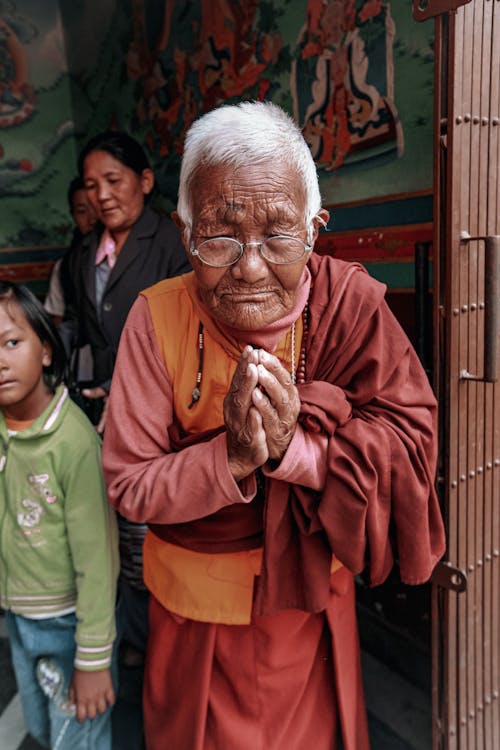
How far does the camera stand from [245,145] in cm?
115

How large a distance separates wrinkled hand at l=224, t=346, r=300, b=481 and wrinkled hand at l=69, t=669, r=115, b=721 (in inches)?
35.2

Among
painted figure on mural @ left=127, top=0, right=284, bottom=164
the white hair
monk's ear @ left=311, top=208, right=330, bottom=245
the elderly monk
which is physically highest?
painted figure on mural @ left=127, top=0, right=284, bottom=164

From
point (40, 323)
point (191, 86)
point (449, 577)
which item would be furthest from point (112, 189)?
point (449, 577)

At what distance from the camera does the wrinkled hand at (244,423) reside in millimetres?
1146

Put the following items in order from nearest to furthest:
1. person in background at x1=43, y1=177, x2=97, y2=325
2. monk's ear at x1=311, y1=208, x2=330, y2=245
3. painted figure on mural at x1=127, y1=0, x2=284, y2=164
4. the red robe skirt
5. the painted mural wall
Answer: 1. monk's ear at x1=311, y1=208, x2=330, y2=245
2. the red robe skirt
3. the painted mural wall
4. painted figure on mural at x1=127, y1=0, x2=284, y2=164
5. person in background at x1=43, y1=177, x2=97, y2=325

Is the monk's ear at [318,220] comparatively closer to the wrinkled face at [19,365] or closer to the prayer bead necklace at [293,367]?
the prayer bead necklace at [293,367]

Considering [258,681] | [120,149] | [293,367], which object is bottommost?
[258,681]

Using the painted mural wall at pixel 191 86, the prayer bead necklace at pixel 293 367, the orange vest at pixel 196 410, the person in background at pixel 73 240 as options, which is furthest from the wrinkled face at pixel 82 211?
the prayer bead necklace at pixel 293 367

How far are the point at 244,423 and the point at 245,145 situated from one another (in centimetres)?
54

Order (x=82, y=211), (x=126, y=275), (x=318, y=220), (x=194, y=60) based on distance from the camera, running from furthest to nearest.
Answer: (x=82, y=211)
(x=194, y=60)
(x=126, y=275)
(x=318, y=220)

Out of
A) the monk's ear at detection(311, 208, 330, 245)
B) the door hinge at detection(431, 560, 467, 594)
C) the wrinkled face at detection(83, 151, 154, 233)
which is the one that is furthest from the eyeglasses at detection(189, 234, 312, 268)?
Answer: the wrinkled face at detection(83, 151, 154, 233)

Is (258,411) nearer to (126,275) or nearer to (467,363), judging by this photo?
(467,363)

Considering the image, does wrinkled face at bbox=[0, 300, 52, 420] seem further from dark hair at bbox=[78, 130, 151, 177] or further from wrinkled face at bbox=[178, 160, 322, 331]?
dark hair at bbox=[78, 130, 151, 177]

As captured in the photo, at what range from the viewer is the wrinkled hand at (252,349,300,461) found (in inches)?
45.3
